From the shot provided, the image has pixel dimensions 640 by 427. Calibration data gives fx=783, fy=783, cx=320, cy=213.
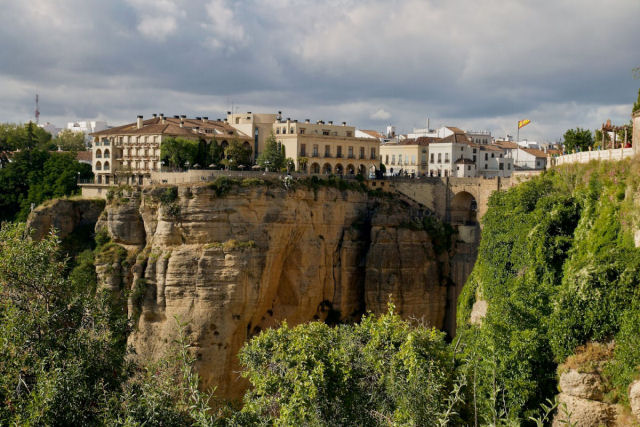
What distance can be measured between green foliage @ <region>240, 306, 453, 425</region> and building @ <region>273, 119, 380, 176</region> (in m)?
28.5

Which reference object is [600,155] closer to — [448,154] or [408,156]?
[448,154]

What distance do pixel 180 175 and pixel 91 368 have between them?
24.8m

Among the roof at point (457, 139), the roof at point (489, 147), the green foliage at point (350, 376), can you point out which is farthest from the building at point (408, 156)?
the green foliage at point (350, 376)

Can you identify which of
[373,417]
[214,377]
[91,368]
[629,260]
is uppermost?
[629,260]

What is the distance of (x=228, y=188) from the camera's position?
42.6 meters

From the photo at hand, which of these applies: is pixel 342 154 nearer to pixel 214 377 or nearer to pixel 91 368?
pixel 214 377

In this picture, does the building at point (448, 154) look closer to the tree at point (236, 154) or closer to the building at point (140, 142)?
the building at point (140, 142)

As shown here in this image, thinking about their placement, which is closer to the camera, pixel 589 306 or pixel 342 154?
pixel 589 306

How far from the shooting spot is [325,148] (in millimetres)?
55344

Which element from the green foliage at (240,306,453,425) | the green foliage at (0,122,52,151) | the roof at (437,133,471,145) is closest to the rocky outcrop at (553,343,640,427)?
the green foliage at (240,306,453,425)

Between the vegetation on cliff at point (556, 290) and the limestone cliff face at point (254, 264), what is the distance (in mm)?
13472

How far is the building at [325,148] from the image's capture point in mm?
54031

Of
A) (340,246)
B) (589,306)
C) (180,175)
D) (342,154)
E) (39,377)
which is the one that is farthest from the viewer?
(342,154)

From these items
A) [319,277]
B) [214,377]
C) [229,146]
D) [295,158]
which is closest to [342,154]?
[295,158]
